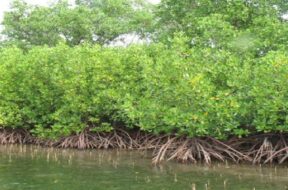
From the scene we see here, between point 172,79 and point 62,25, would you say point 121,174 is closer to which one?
point 172,79

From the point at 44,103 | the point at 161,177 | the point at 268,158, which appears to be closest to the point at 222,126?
the point at 268,158

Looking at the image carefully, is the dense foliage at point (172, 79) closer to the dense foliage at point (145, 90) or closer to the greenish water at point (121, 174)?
the dense foliage at point (145, 90)

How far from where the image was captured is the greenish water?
33.5 feet

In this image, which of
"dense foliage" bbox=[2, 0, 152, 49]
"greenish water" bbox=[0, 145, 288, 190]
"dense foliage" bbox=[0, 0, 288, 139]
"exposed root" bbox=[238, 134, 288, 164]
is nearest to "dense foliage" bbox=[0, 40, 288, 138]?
"dense foliage" bbox=[0, 0, 288, 139]

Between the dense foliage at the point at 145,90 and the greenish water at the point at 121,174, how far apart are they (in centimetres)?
129

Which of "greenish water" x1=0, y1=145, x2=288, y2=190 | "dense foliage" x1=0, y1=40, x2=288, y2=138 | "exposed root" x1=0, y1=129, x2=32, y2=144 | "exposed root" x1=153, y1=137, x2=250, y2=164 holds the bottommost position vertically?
"greenish water" x1=0, y1=145, x2=288, y2=190

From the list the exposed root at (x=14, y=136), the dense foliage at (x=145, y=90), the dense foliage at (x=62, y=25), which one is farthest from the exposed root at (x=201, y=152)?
the dense foliage at (x=62, y=25)

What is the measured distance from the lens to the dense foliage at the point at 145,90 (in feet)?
43.1

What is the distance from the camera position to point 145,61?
1544 cm

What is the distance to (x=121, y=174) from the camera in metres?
11.7

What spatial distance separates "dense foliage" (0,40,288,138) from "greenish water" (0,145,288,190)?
4.23 ft

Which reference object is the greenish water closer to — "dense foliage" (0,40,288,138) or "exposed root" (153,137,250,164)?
"exposed root" (153,137,250,164)

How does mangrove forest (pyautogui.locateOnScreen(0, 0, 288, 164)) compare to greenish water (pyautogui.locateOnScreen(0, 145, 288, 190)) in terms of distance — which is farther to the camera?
mangrove forest (pyautogui.locateOnScreen(0, 0, 288, 164))

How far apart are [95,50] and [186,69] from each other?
4.55 metres
